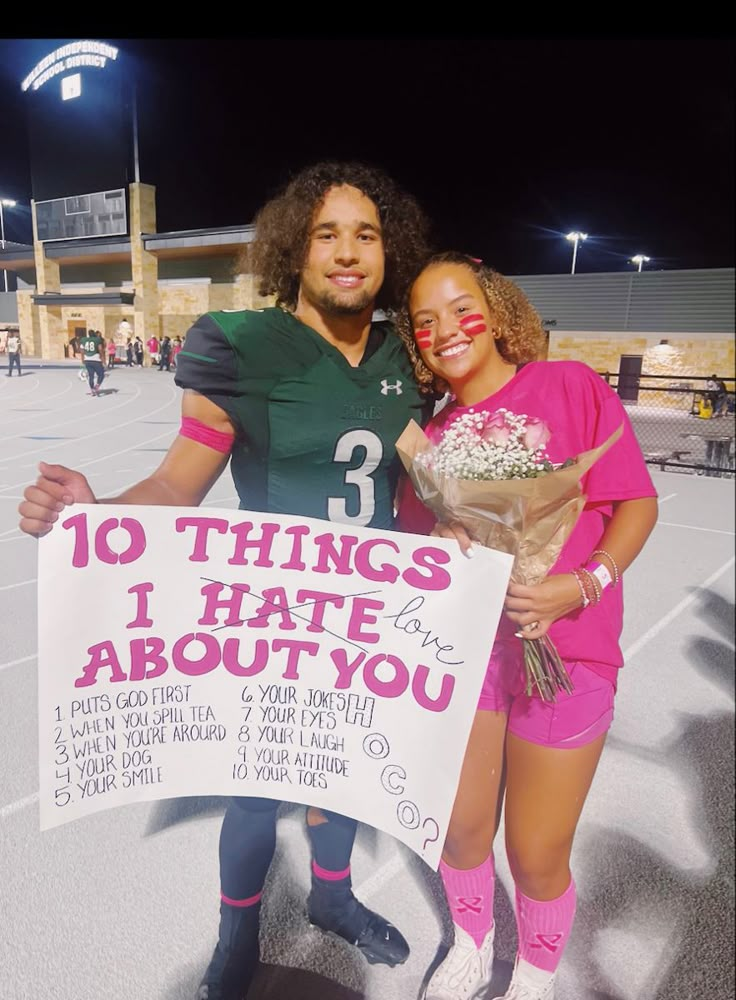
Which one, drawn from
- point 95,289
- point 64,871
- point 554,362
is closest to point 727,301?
point 554,362

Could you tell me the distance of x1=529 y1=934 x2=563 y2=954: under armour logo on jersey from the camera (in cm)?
152

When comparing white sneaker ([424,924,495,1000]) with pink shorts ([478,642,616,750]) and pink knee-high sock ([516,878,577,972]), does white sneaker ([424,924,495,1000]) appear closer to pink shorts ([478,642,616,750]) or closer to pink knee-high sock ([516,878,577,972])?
pink knee-high sock ([516,878,577,972])

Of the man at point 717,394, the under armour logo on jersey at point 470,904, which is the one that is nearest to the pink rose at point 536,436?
the under armour logo on jersey at point 470,904

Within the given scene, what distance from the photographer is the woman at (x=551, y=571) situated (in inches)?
52.2

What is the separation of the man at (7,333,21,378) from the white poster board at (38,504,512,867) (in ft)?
1.45

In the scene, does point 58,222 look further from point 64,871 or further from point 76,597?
point 64,871

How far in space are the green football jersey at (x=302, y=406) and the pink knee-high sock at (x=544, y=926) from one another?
3.21ft

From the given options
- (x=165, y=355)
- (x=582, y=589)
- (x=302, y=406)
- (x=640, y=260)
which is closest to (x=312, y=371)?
(x=302, y=406)

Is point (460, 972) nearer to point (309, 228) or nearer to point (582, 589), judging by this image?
point (582, 589)

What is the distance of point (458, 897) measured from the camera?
1.58m

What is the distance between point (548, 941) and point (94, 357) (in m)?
1.72

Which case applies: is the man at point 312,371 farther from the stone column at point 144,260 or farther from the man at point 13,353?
the man at point 13,353

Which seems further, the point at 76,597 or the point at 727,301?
the point at 727,301

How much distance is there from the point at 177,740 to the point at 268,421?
72 cm
